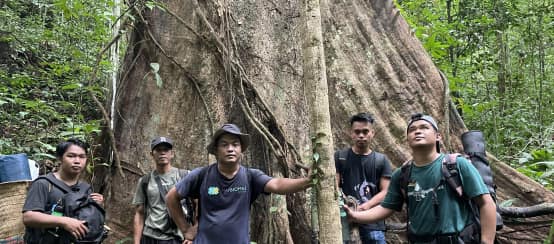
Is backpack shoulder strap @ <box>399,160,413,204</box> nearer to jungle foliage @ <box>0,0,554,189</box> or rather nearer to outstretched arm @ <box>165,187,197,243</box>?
outstretched arm @ <box>165,187,197,243</box>

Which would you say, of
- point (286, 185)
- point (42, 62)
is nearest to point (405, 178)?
point (286, 185)

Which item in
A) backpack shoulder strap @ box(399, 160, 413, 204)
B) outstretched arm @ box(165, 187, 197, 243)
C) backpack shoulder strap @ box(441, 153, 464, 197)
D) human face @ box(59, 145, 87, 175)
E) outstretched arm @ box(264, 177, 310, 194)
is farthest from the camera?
human face @ box(59, 145, 87, 175)

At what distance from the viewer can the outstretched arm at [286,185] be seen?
354cm

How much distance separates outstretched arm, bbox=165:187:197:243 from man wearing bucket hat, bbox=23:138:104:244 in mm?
664

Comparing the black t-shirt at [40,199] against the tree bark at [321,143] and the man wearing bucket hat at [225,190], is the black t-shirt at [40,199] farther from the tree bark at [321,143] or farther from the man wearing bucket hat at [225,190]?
the tree bark at [321,143]

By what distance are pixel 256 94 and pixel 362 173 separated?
1.37 m

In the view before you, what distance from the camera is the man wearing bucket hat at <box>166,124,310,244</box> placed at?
12.9 ft

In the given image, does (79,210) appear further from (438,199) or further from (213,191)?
(438,199)

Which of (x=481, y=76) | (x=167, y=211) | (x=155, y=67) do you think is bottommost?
(x=167, y=211)

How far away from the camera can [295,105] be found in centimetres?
543

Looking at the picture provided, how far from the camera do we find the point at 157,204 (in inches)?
183

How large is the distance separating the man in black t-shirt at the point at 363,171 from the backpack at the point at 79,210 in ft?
6.77

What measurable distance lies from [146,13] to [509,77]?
763cm

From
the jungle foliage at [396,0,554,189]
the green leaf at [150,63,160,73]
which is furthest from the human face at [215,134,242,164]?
the jungle foliage at [396,0,554,189]
